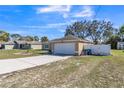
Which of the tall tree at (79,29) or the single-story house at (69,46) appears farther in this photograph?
the tall tree at (79,29)

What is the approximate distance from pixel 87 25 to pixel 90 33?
2531mm

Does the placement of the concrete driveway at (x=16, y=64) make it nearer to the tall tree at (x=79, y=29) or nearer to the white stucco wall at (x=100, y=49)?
the white stucco wall at (x=100, y=49)

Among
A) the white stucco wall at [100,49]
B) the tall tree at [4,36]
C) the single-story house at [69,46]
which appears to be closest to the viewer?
the white stucco wall at [100,49]


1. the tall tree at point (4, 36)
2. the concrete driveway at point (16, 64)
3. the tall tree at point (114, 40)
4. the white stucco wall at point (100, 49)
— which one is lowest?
the concrete driveway at point (16, 64)

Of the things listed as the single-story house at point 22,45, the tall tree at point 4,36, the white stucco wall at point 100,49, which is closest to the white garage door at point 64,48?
the white stucco wall at point 100,49

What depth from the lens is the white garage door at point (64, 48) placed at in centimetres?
2567

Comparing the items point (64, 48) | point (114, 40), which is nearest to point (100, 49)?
point (64, 48)

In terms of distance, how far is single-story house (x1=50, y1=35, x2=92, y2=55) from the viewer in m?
25.1

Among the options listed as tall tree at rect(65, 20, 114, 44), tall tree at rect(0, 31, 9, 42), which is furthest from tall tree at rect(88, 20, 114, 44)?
tall tree at rect(0, 31, 9, 42)

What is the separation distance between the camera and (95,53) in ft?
82.8

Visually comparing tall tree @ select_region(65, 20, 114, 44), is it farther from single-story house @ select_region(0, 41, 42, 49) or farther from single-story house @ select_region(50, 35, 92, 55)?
single-story house @ select_region(50, 35, 92, 55)

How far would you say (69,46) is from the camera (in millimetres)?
25969

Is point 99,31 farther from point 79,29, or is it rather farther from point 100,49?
point 100,49
